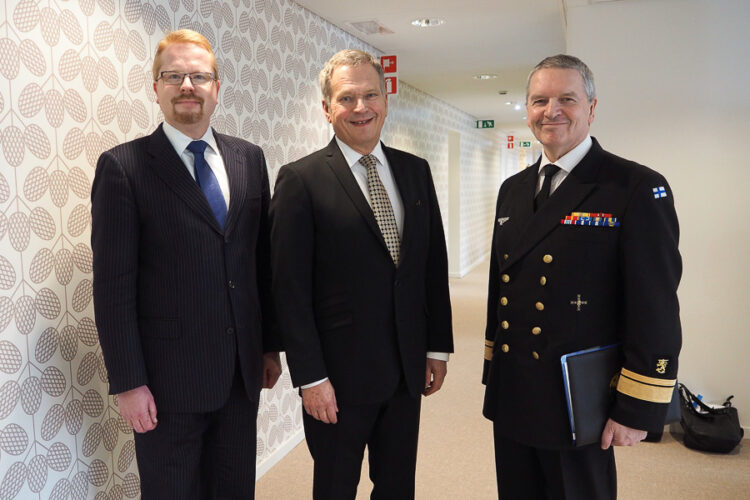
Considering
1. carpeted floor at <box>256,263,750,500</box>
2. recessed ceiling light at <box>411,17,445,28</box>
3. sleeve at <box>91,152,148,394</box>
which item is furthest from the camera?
recessed ceiling light at <box>411,17,445,28</box>

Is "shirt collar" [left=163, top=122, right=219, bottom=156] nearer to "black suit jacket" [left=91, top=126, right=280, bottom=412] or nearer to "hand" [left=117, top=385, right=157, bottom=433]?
"black suit jacket" [left=91, top=126, right=280, bottom=412]

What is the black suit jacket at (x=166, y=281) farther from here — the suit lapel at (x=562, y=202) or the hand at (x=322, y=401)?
the suit lapel at (x=562, y=202)

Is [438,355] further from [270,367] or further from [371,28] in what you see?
[371,28]

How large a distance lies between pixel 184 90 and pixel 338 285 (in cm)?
72

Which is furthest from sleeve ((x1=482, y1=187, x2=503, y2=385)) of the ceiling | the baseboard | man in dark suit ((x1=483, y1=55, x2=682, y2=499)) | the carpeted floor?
the ceiling

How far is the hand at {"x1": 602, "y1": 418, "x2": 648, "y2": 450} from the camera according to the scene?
4.99ft

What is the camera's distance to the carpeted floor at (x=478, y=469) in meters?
2.91

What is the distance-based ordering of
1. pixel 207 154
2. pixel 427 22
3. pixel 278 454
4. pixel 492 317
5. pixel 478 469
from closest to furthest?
pixel 207 154, pixel 492 317, pixel 478 469, pixel 278 454, pixel 427 22

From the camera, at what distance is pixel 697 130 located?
3510 millimetres

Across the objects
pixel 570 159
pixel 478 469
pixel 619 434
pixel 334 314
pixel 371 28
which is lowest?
pixel 478 469

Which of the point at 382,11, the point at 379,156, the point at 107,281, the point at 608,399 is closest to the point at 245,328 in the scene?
the point at 107,281

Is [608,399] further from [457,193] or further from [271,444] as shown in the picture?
[457,193]

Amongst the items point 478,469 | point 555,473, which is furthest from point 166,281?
point 478,469

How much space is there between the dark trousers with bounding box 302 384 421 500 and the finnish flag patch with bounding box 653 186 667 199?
34.5 inches
